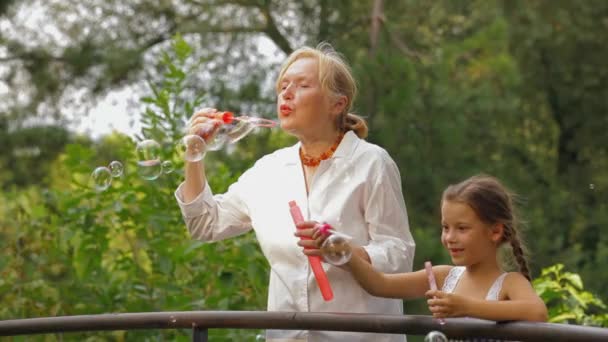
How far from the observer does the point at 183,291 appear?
205 inches

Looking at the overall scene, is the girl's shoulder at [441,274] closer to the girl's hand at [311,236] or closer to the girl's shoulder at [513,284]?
the girl's shoulder at [513,284]

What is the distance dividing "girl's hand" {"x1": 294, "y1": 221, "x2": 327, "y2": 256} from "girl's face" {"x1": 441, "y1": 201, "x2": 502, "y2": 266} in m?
0.37

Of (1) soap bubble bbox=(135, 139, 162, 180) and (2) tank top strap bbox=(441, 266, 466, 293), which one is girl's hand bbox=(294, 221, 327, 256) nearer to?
(2) tank top strap bbox=(441, 266, 466, 293)

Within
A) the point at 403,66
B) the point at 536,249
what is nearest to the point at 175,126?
the point at 403,66

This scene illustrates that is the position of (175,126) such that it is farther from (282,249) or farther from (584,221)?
(584,221)

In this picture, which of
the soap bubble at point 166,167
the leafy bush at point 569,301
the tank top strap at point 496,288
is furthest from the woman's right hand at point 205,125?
the leafy bush at point 569,301

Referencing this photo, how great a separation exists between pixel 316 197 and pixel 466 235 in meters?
0.40

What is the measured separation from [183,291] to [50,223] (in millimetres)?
906

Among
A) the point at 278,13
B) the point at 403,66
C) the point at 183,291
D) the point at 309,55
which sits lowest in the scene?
the point at 183,291

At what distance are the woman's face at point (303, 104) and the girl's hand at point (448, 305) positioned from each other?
689 mm

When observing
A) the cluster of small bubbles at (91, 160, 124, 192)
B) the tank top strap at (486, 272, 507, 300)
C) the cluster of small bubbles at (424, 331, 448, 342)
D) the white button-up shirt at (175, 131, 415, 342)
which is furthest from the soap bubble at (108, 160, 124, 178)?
the cluster of small bubbles at (424, 331, 448, 342)

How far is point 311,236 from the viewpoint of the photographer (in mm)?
2764

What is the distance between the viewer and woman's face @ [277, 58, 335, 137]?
3150mm

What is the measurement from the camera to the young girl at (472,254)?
291 cm
